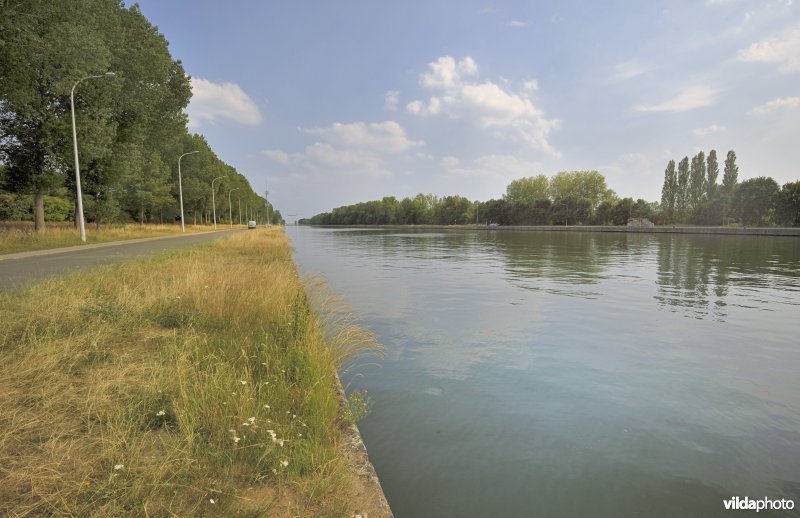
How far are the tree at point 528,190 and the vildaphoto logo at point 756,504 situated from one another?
14196 centimetres

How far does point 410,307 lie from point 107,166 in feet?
105

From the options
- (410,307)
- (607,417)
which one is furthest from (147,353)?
(410,307)

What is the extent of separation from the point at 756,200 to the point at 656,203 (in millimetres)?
50498

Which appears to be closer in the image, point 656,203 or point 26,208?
point 26,208

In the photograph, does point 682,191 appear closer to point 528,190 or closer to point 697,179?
point 697,179

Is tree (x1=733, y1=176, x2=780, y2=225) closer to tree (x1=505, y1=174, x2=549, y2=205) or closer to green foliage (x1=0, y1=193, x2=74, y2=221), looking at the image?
tree (x1=505, y1=174, x2=549, y2=205)

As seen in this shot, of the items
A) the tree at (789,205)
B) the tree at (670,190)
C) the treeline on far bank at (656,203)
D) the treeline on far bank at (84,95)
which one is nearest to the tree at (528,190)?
the treeline on far bank at (656,203)

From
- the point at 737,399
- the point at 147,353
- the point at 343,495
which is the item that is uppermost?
the point at 147,353

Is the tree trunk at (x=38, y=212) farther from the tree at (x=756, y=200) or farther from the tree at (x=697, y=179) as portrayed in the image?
the tree at (x=697, y=179)

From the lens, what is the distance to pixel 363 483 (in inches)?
143

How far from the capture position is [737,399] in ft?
22.3

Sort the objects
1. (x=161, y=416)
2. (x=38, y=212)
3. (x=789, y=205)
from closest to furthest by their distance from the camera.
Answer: (x=161, y=416), (x=38, y=212), (x=789, y=205)

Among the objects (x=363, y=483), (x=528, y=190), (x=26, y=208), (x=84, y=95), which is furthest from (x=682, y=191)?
(x=26, y=208)

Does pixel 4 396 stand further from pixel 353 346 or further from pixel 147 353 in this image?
pixel 353 346
